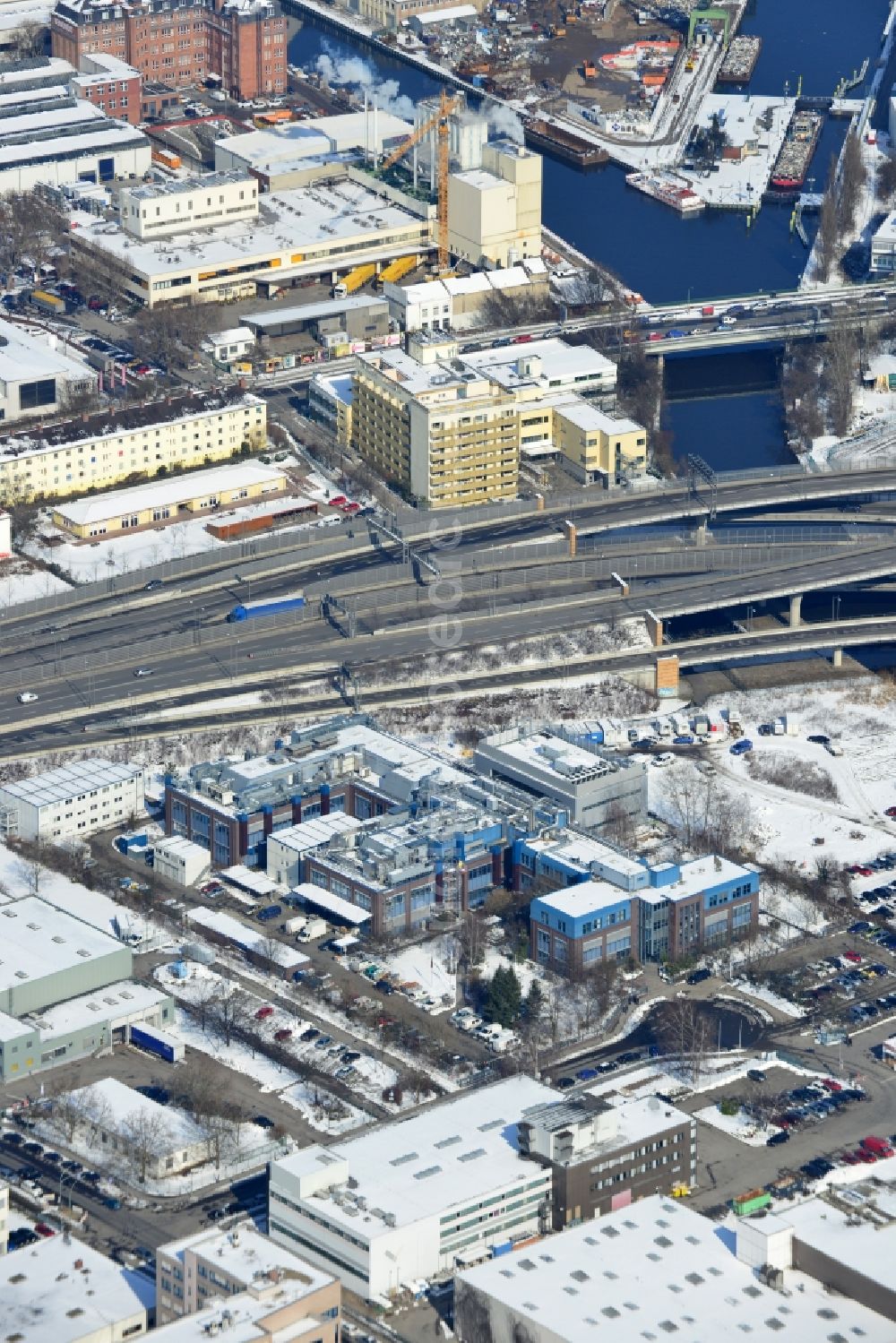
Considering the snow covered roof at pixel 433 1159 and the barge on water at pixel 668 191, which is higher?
the snow covered roof at pixel 433 1159

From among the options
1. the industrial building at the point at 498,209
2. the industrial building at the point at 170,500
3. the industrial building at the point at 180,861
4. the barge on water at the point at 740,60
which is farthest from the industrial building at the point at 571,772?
the barge on water at the point at 740,60

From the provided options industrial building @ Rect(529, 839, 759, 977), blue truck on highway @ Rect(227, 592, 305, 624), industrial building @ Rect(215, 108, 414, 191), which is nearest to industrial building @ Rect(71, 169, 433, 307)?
industrial building @ Rect(215, 108, 414, 191)

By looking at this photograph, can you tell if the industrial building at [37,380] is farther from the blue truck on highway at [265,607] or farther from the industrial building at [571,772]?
the industrial building at [571,772]

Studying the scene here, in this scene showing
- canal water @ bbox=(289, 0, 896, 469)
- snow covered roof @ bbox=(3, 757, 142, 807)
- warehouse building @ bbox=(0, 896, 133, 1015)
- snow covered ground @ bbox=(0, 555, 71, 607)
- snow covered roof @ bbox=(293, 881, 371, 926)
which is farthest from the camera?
canal water @ bbox=(289, 0, 896, 469)

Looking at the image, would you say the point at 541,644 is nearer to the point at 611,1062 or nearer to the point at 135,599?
the point at 135,599

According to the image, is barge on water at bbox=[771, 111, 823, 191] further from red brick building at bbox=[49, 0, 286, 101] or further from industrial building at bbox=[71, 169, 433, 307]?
red brick building at bbox=[49, 0, 286, 101]

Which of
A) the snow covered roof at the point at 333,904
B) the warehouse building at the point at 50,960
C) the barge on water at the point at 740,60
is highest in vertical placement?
the warehouse building at the point at 50,960
